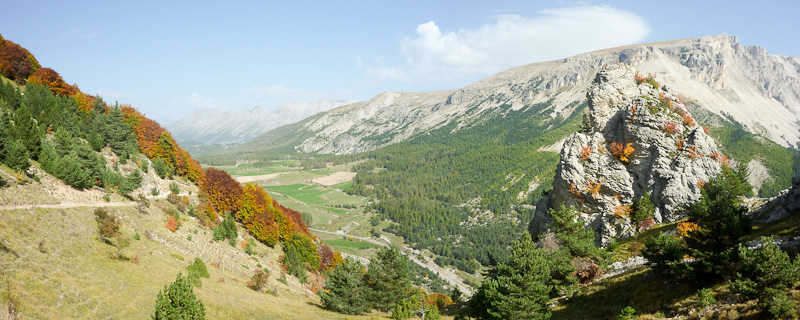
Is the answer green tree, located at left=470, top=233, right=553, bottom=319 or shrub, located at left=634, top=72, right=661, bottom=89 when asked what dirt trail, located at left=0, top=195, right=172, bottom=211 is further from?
shrub, located at left=634, top=72, right=661, bottom=89

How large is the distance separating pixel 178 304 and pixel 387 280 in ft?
117

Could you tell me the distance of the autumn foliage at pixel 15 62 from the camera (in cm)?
7462

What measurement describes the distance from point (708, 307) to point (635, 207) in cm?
3880

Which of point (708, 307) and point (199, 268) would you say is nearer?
point (708, 307)

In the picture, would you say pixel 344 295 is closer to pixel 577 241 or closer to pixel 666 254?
pixel 577 241

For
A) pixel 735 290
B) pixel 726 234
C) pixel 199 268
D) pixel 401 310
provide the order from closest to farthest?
pixel 735 290
pixel 726 234
pixel 199 268
pixel 401 310

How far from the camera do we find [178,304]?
90.8 feet

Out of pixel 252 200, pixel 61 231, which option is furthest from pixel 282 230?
pixel 61 231

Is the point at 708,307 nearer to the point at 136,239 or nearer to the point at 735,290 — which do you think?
the point at 735,290

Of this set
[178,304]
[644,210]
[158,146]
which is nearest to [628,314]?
[644,210]

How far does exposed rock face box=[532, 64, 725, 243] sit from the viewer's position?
5775 cm

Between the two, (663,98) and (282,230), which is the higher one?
(663,98)

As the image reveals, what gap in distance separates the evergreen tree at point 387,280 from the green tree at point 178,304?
3253 centimetres

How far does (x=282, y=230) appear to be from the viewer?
9331 cm
